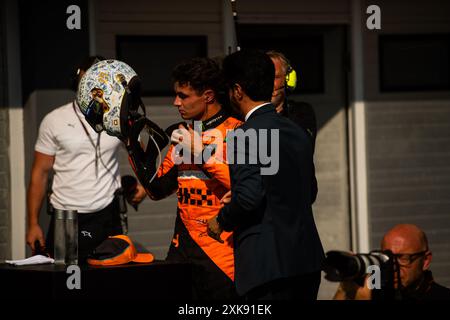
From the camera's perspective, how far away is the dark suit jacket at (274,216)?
4.42 m

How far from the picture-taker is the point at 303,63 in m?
9.30

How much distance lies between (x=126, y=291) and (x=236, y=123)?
1147mm

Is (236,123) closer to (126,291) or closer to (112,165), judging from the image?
(126,291)

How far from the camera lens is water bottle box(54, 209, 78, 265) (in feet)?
15.7

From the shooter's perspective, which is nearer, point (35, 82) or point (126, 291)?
point (126, 291)

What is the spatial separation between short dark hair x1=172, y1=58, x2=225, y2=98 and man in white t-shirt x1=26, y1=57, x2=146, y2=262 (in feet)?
6.04

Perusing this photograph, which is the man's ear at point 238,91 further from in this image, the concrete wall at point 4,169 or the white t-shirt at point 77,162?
the concrete wall at point 4,169

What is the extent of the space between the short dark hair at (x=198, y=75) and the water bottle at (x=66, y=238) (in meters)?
0.93

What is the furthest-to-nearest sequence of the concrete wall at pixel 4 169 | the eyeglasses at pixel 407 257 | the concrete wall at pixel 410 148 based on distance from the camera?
1. the concrete wall at pixel 410 148
2. the concrete wall at pixel 4 169
3. the eyeglasses at pixel 407 257

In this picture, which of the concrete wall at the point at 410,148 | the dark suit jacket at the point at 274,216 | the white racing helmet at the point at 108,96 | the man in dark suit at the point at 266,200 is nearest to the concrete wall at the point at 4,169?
the white racing helmet at the point at 108,96

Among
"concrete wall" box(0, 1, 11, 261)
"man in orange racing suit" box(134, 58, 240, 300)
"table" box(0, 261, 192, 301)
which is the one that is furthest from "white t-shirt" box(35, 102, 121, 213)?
"table" box(0, 261, 192, 301)

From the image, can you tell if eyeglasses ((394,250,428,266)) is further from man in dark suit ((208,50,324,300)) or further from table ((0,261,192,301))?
table ((0,261,192,301))

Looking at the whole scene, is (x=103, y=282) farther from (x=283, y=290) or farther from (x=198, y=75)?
(x=198, y=75)

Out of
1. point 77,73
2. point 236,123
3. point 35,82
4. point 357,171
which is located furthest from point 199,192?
point 357,171
